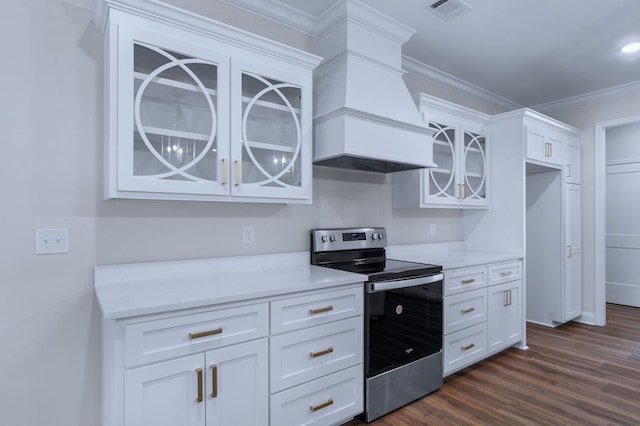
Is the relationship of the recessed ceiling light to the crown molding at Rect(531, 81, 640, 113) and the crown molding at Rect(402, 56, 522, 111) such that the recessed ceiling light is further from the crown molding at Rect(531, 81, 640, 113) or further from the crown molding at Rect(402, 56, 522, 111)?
the crown molding at Rect(402, 56, 522, 111)

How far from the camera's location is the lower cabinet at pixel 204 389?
1420 millimetres

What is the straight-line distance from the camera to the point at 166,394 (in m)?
1.47

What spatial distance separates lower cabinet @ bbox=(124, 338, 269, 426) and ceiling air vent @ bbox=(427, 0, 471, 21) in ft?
7.32

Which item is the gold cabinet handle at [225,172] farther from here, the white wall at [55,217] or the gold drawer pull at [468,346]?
the gold drawer pull at [468,346]

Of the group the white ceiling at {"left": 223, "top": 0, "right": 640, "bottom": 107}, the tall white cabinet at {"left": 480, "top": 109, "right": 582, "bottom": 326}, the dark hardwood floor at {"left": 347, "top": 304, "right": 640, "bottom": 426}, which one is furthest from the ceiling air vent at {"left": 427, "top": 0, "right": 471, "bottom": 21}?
the dark hardwood floor at {"left": 347, "top": 304, "right": 640, "bottom": 426}

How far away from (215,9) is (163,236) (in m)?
1.36

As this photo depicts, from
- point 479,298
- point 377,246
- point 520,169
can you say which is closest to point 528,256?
point 520,169

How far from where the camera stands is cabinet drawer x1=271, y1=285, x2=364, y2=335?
1.76 m

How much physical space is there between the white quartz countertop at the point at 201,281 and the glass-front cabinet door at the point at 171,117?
1.51 ft

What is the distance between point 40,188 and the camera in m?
1.70

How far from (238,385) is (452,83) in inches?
128

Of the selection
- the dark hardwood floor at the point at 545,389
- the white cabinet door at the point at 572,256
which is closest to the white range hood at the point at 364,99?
the dark hardwood floor at the point at 545,389

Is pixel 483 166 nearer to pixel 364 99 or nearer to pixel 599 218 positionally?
pixel 599 218

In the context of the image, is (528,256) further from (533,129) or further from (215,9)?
(215,9)
